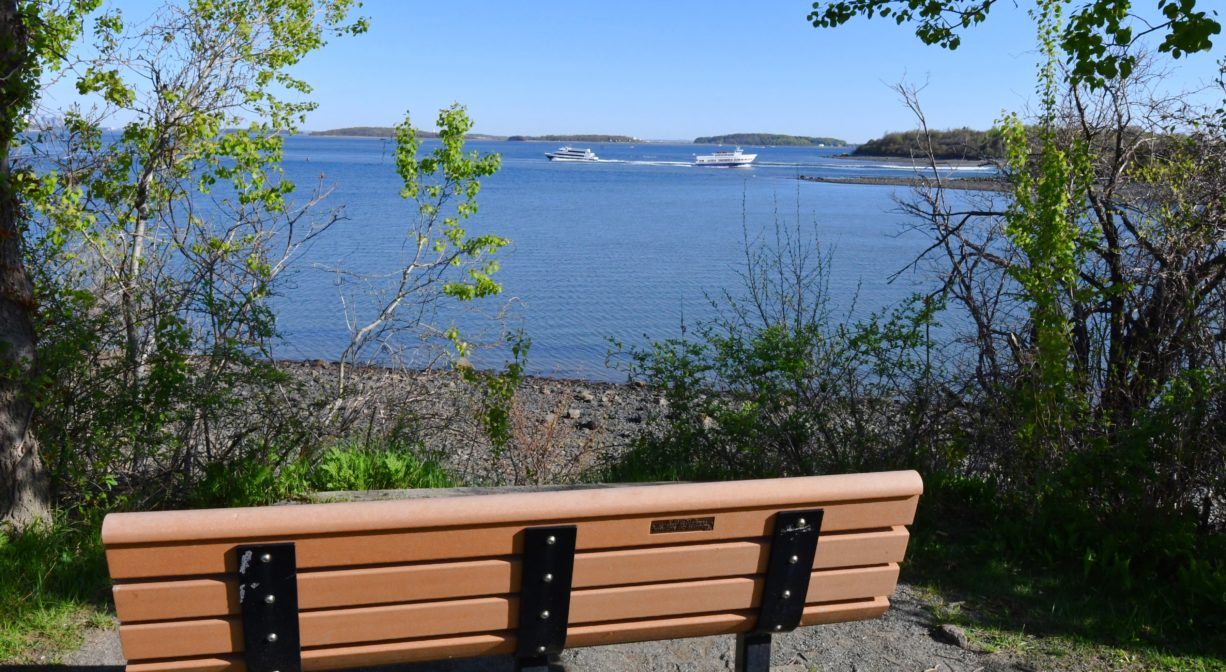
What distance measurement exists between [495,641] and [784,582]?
2.82 ft

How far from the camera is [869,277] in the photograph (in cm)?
2323

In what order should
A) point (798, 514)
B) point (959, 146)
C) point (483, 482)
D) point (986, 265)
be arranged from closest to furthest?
1. point (798, 514)
2. point (483, 482)
3. point (986, 265)
4. point (959, 146)

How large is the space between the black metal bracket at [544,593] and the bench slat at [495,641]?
5 centimetres

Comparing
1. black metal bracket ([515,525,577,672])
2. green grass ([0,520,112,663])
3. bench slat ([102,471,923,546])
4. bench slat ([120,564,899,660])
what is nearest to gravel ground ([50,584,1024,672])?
green grass ([0,520,112,663])

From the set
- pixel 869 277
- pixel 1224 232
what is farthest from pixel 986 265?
pixel 869 277

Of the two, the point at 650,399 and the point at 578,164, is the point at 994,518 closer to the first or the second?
the point at 650,399

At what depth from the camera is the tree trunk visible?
480 cm

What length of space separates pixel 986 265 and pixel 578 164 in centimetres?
10622

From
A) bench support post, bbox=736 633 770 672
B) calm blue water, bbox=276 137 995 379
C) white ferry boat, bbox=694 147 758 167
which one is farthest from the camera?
white ferry boat, bbox=694 147 758 167

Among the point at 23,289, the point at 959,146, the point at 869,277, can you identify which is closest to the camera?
the point at 23,289

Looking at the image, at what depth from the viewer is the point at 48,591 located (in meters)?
4.36

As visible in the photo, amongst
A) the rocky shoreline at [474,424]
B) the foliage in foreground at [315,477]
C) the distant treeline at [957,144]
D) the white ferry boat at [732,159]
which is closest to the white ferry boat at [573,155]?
the white ferry boat at [732,159]

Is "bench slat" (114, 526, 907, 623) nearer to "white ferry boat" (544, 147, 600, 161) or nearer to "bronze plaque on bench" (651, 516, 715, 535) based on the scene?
"bronze plaque on bench" (651, 516, 715, 535)

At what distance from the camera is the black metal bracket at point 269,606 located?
270 centimetres
